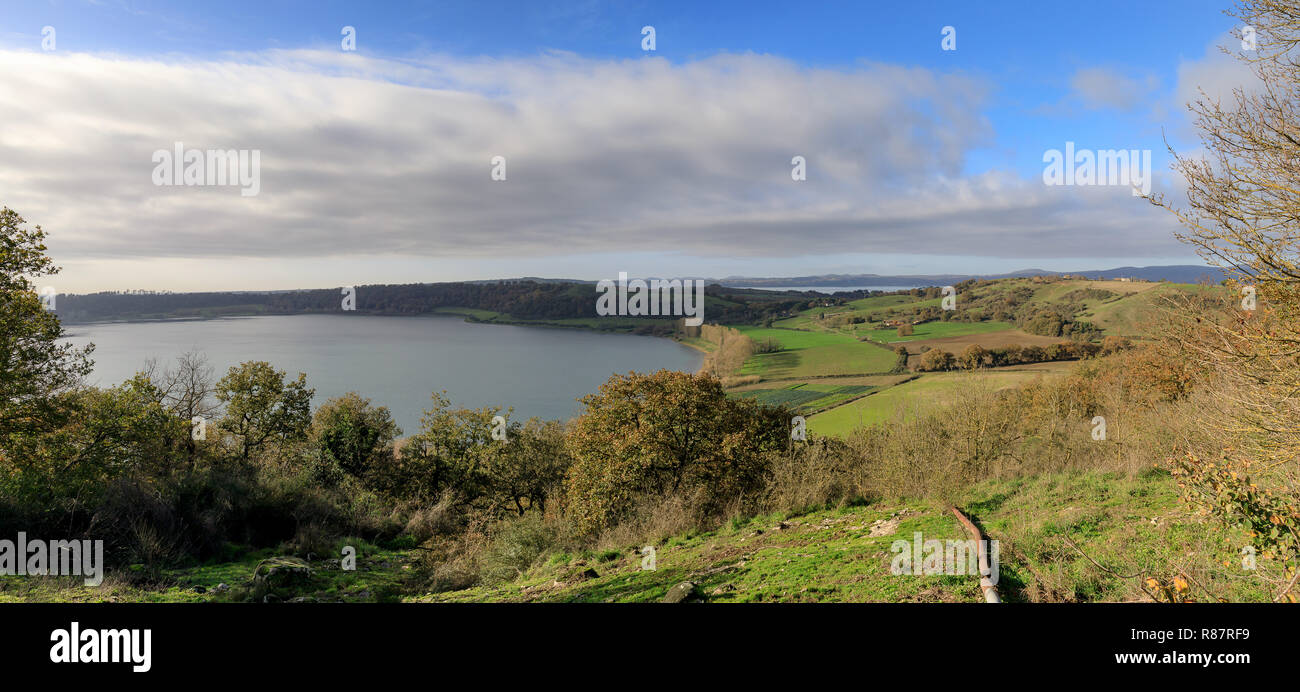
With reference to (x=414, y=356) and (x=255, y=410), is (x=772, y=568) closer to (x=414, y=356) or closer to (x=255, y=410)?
(x=255, y=410)

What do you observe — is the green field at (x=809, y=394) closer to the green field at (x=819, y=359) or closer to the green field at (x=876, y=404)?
the green field at (x=876, y=404)

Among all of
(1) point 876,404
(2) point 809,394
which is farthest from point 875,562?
(2) point 809,394

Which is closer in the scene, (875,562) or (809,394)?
(875,562)

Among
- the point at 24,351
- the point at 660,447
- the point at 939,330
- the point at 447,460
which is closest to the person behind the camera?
the point at 24,351

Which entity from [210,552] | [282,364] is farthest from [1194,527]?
[282,364]

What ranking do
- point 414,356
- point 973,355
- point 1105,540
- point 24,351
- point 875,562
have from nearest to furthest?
point 1105,540 → point 875,562 → point 24,351 → point 973,355 → point 414,356
